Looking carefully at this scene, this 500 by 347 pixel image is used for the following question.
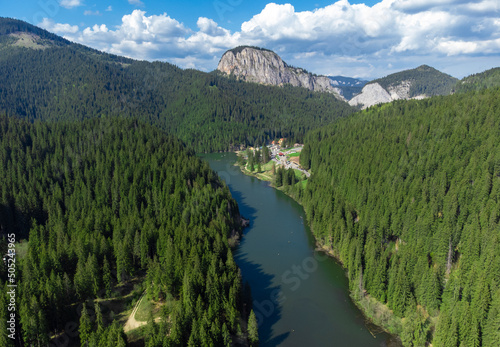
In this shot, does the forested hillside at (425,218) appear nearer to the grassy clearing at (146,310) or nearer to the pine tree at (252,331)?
the pine tree at (252,331)

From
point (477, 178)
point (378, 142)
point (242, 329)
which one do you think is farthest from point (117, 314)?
point (378, 142)

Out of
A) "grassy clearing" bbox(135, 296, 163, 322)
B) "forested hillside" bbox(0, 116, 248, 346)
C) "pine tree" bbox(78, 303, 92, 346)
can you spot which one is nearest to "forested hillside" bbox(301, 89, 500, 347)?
"forested hillside" bbox(0, 116, 248, 346)

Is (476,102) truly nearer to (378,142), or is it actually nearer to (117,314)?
(378,142)

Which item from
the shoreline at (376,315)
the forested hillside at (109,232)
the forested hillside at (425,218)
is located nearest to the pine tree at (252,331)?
the forested hillside at (109,232)

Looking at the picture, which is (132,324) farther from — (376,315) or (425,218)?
(425,218)

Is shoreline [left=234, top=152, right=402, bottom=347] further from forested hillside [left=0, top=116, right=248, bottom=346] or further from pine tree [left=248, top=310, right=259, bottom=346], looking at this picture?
forested hillside [left=0, top=116, right=248, bottom=346]

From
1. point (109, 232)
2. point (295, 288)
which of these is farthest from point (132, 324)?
point (295, 288)
